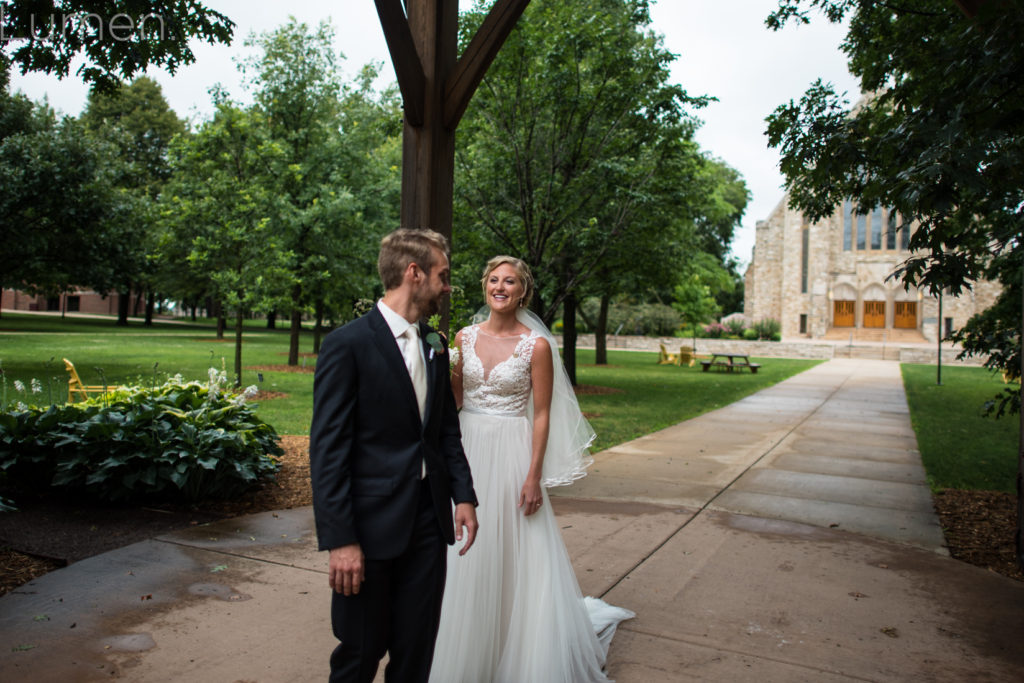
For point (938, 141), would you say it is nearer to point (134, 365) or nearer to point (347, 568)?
point (347, 568)

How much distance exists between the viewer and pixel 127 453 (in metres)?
6.07

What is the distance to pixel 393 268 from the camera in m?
2.55

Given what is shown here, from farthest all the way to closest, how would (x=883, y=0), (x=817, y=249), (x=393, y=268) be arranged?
1. (x=817, y=249)
2. (x=883, y=0)
3. (x=393, y=268)

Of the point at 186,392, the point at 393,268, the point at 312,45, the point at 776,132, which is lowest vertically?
the point at 186,392

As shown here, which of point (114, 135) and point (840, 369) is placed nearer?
point (114, 135)

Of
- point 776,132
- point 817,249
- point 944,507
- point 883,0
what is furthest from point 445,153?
point 817,249

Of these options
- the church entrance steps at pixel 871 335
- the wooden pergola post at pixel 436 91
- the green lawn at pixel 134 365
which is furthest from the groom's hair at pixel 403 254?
the church entrance steps at pixel 871 335

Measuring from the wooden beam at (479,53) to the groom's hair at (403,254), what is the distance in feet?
8.29

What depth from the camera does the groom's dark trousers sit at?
2.32 meters

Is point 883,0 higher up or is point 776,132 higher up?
point 883,0

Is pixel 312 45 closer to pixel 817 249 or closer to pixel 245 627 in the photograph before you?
pixel 245 627

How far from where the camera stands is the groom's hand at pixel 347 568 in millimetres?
2260

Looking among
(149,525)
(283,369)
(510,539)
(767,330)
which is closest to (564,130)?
(149,525)

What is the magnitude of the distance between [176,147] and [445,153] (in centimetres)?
1332
